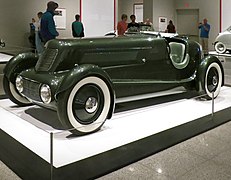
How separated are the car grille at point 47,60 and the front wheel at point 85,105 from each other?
565mm

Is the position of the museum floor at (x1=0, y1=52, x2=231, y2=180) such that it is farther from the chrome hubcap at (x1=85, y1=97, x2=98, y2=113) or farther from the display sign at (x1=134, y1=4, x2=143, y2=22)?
the display sign at (x1=134, y1=4, x2=143, y2=22)

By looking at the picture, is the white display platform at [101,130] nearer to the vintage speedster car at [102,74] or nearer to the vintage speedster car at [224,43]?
the vintage speedster car at [102,74]

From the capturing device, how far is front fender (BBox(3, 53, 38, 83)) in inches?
170

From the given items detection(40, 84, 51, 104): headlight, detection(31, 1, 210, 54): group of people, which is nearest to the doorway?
detection(31, 1, 210, 54): group of people

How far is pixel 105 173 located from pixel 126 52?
184 cm

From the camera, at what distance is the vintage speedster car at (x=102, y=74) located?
11.1 ft

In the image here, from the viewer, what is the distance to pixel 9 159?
2.96m

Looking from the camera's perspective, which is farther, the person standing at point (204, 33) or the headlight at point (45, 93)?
the person standing at point (204, 33)

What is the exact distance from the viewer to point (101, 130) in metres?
3.59

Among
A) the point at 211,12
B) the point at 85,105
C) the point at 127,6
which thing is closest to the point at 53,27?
the point at 85,105

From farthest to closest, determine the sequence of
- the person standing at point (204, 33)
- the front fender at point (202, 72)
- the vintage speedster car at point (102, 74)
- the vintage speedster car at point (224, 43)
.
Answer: the person standing at point (204, 33) → the vintage speedster car at point (224, 43) → the front fender at point (202, 72) → the vintage speedster car at point (102, 74)

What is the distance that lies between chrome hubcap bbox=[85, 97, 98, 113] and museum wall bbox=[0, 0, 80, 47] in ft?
27.9

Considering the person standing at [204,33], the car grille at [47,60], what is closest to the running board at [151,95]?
the car grille at [47,60]

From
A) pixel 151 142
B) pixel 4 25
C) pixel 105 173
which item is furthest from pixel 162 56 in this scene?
pixel 4 25
